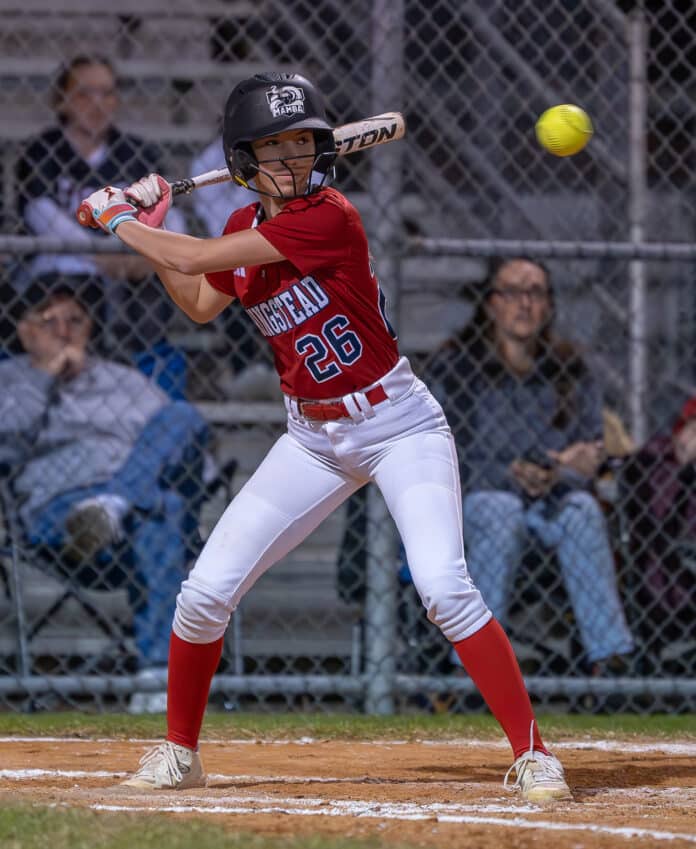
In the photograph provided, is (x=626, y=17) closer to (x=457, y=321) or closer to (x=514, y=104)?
(x=514, y=104)

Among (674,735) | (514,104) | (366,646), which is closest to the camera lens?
(674,735)

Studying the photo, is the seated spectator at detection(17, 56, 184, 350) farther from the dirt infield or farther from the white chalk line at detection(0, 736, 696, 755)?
the dirt infield

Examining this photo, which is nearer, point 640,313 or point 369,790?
point 369,790

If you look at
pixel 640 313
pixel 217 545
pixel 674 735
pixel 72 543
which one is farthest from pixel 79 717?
pixel 640 313

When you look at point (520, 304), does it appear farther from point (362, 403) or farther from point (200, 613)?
point (200, 613)

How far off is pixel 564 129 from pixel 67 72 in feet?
8.77

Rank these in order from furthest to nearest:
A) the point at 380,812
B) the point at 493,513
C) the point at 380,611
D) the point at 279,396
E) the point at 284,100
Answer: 1. the point at 279,396
2. the point at 493,513
3. the point at 380,611
4. the point at 284,100
5. the point at 380,812

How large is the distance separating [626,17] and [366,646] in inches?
126

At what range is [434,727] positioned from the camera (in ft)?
15.4

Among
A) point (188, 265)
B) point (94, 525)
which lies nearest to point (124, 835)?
point (188, 265)

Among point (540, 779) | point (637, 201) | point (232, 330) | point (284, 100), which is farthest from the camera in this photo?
point (637, 201)

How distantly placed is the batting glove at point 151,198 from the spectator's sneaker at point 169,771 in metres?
1.28

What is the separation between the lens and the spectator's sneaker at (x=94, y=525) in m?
5.25

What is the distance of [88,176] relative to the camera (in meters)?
5.66
